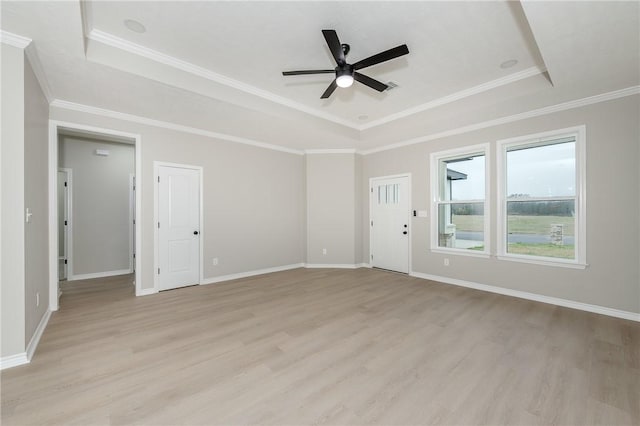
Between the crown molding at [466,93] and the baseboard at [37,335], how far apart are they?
5.29 metres

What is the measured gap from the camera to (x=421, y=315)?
342cm

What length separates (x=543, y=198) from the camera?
399 cm

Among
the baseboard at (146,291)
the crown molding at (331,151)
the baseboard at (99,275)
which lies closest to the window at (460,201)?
the crown molding at (331,151)

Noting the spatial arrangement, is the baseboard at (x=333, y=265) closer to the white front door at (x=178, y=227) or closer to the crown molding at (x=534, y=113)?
the white front door at (x=178, y=227)

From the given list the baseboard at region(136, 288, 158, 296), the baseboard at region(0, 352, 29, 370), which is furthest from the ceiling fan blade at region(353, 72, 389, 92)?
the baseboard at region(136, 288, 158, 296)

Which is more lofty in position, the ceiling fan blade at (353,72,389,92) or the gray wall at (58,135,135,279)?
the ceiling fan blade at (353,72,389,92)

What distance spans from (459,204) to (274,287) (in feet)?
11.9

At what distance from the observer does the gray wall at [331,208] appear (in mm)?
6270

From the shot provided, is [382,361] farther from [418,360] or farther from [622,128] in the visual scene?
[622,128]

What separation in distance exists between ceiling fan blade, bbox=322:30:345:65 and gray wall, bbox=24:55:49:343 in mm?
2712

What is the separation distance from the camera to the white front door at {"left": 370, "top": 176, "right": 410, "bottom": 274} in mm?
5652

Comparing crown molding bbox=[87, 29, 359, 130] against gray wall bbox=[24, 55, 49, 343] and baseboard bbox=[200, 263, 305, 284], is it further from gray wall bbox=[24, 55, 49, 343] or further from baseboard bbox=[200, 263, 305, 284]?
baseboard bbox=[200, 263, 305, 284]

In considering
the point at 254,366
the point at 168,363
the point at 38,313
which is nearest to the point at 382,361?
the point at 254,366

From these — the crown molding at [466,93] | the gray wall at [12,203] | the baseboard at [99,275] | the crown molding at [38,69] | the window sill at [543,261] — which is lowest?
the baseboard at [99,275]
